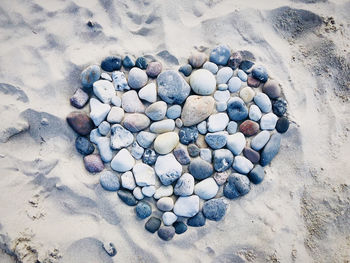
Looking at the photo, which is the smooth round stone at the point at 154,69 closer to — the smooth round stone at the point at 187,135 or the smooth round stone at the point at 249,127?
the smooth round stone at the point at 187,135

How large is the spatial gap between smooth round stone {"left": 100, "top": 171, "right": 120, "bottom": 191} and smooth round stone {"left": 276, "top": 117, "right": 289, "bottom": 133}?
162 centimetres

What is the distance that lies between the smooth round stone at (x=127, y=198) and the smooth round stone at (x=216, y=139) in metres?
0.88

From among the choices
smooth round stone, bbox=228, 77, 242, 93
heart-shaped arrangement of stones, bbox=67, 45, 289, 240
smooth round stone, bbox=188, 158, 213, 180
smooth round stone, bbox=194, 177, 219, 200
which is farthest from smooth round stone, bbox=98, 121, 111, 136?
smooth round stone, bbox=228, 77, 242, 93

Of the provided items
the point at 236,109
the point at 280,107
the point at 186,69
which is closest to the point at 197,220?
the point at 236,109

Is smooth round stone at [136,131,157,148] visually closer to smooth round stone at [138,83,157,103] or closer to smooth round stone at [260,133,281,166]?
smooth round stone at [138,83,157,103]

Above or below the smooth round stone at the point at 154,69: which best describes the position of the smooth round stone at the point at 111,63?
below

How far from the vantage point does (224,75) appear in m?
2.54

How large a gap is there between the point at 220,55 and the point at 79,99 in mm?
1435

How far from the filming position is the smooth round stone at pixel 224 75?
2.54 meters

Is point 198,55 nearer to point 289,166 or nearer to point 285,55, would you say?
point 285,55

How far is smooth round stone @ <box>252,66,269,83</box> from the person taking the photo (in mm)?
2545

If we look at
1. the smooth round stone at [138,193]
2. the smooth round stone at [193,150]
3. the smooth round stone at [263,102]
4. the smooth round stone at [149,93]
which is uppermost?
the smooth round stone at [263,102]

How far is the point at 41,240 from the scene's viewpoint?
7.45 feet

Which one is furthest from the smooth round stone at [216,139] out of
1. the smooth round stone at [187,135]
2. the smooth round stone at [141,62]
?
the smooth round stone at [141,62]
